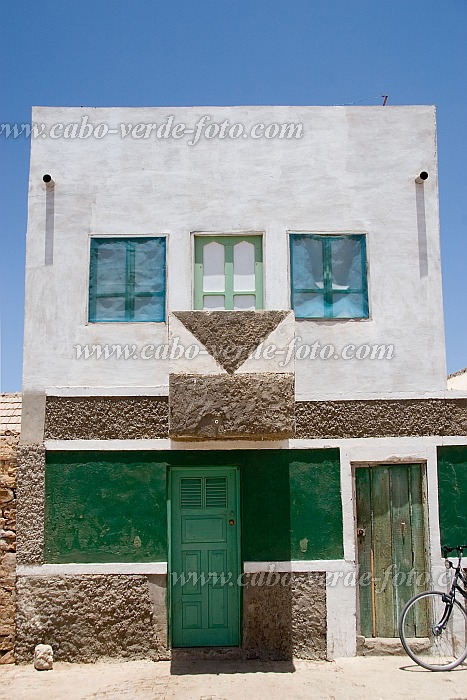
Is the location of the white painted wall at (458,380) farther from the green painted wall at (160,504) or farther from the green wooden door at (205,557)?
the green wooden door at (205,557)

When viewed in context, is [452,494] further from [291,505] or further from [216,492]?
[216,492]

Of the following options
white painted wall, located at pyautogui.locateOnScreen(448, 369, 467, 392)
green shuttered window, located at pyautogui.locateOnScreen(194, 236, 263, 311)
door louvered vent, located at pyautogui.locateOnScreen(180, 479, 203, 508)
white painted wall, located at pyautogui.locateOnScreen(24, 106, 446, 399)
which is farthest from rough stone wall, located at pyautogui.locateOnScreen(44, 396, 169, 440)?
white painted wall, located at pyautogui.locateOnScreen(448, 369, 467, 392)

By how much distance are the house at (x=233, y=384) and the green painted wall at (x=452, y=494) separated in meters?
0.03

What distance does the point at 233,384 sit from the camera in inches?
324

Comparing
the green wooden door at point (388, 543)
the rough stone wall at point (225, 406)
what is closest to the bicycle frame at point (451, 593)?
the green wooden door at point (388, 543)

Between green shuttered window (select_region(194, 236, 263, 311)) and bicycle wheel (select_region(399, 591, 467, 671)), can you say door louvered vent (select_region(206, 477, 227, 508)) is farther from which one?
bicycle wheel (select_region(399, 591, 467, 671))

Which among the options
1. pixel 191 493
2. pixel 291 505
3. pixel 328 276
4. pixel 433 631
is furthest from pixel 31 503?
pixel 433 631

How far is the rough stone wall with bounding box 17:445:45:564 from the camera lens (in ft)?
29.1

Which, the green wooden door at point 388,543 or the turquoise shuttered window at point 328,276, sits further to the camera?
the turquoise shuttered window at point 328,276

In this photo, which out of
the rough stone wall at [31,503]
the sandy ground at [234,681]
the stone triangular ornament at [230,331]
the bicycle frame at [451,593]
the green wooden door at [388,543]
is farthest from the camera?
the green wooden door at [388,543]

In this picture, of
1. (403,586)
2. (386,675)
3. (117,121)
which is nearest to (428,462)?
(403,586)

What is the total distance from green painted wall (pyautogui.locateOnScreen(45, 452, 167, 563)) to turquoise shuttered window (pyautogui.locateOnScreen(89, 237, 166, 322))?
173cm

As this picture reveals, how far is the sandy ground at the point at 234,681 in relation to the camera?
769 centimetres

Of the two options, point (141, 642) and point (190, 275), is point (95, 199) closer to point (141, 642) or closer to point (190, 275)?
point (190, 275)
